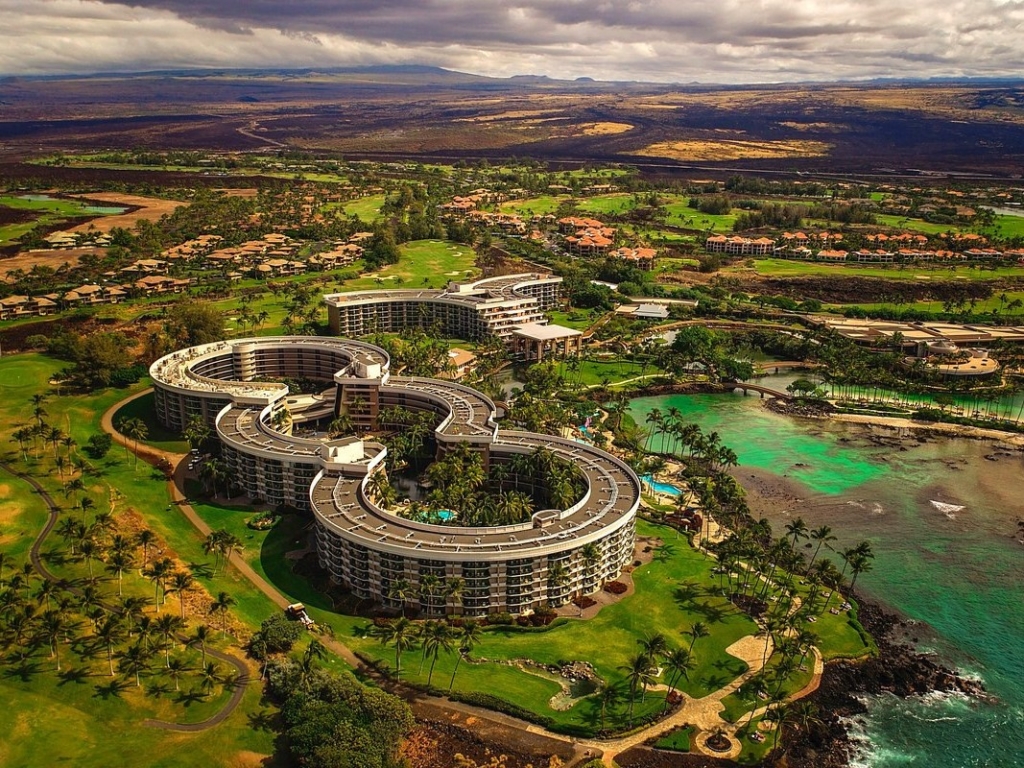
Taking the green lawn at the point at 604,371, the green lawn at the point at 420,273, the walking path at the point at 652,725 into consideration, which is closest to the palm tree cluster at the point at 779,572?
the walking path at the point at 652,725

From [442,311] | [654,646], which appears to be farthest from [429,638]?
[442,311]

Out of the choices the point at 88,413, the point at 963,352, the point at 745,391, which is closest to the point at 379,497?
the point at 88,413

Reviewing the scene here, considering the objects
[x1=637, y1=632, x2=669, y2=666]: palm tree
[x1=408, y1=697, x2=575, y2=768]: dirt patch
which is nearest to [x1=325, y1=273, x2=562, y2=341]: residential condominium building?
[x1=637, y1=632, x2=669, y2=666]: palm tree

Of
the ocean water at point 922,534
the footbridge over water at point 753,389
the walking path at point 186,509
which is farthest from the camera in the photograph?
the footbridge over water at point 753,389

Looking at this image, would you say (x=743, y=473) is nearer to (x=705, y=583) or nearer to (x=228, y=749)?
(x=705, y=583)

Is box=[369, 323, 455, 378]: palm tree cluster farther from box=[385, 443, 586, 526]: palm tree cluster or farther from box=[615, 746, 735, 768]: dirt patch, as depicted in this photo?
box=[615, 746, 735, 768]: dirt patch

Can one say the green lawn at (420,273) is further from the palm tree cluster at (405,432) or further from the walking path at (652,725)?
the walking path at (652,725)
